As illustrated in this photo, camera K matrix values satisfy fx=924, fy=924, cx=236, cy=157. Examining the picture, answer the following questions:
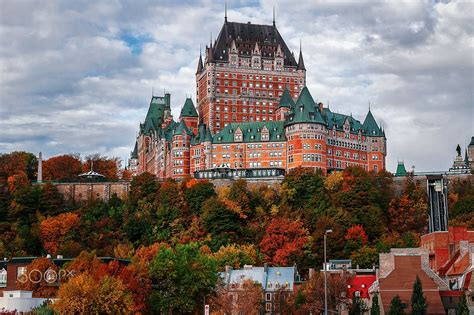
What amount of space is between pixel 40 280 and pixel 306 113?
79.4 m

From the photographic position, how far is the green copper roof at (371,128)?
190 metres

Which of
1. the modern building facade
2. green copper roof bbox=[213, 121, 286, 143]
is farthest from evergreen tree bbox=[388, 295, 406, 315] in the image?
green copper roof bbox=[213, 121, 286, 143]

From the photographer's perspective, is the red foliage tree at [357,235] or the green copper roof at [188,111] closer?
the red foliage tree at [357,235]

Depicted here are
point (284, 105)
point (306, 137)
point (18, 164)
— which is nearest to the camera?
point (306, 137)

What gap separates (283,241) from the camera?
138625mm

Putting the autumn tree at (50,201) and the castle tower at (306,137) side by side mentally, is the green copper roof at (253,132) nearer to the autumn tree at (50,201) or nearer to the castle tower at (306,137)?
the castle tower at (306,137)

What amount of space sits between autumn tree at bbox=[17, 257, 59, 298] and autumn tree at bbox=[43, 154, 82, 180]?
3162 inches

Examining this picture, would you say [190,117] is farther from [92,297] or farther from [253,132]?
[92,297]

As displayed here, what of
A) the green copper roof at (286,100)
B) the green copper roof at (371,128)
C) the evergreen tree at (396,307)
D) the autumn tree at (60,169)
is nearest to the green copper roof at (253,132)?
the green copper roof at (286,100)

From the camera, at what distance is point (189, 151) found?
18900 centimetres

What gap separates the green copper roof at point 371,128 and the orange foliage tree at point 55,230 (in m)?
67.2

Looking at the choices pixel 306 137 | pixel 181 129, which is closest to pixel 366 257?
pixel 306 137

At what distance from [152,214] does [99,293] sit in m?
66.0

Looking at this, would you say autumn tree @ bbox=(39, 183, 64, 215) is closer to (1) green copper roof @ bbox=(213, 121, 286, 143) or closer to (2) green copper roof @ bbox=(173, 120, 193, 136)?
(2) green copper roof @ bbox=(173, 120, 193, 136)
